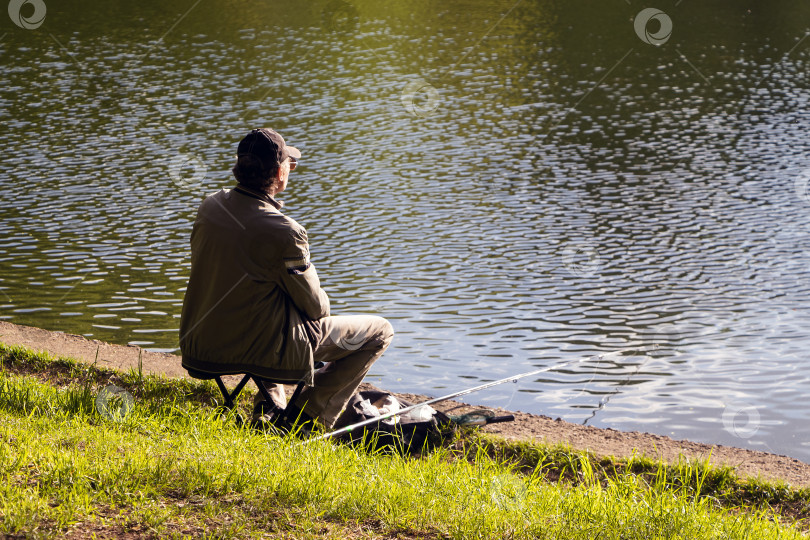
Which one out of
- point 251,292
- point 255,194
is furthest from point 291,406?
point 255,194

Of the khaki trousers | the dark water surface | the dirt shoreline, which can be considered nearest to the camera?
the khaki trousers

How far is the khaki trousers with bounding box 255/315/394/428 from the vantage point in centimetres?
532

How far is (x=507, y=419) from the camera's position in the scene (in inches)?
238

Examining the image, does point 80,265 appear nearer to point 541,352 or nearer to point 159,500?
point 541,352

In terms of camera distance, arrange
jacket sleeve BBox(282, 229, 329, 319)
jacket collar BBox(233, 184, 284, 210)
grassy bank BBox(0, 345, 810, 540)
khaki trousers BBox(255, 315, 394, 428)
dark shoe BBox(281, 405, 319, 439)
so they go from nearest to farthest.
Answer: grassy bank BBox(0, 345, 810, 540), jacket sleeve BBox(282, 229, 329, 319), jacket collar BBox(233, 184, 284, 210), dark shoe BBox(281, 405, 319, 439), khaki trousers BBox(255, 315, 394, 428)

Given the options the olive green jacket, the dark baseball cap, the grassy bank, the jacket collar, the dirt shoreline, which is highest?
the dark baseball cap

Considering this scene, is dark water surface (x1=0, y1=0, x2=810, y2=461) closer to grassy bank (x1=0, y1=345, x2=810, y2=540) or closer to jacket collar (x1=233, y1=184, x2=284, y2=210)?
grassy bank (x1=0, y1=345, x2=810, y2=540)

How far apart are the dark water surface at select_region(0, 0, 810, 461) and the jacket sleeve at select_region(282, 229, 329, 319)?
10.0 ft

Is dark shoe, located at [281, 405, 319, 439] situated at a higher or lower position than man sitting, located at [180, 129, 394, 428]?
lower

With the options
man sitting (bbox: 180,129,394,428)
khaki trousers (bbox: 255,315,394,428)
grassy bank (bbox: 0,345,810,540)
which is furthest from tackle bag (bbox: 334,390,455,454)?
man sitting (bbox: 180,129,394,428)

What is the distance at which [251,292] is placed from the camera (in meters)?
4.84

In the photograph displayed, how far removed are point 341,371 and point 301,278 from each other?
792 millimetres

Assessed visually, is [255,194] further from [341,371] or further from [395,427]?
[395,427]

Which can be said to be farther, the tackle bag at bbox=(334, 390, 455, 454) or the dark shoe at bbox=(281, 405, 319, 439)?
the tackle bag at bbox=(334, 390, 455, 454)
